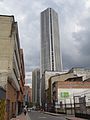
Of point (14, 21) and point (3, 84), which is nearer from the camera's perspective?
point (3, 84)

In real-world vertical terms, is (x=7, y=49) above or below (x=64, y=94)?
above

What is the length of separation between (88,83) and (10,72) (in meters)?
55.4

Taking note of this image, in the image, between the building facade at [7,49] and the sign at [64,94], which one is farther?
the sign at [64,94]

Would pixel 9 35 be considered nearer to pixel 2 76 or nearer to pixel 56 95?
pixel 2 76

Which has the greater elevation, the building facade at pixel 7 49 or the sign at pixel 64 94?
the building facade at pixel 7 49

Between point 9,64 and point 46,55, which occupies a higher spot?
point 46,55

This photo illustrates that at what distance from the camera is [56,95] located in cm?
8412

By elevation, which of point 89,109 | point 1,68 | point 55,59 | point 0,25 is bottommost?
point 89,109

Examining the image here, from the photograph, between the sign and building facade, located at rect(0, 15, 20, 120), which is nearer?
building facade, located at rect(0, 15, 20, 120)

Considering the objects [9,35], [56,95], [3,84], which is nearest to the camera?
[3,84]

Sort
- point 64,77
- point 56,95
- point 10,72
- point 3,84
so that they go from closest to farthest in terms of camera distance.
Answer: point 3,84, point 10,72, point 56,95, point 64,77

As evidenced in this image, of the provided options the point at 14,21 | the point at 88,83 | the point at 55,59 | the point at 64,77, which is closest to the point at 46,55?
the point at 55,59

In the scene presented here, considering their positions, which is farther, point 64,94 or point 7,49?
point 64,94

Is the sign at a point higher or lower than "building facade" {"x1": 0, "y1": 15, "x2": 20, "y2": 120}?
lower
